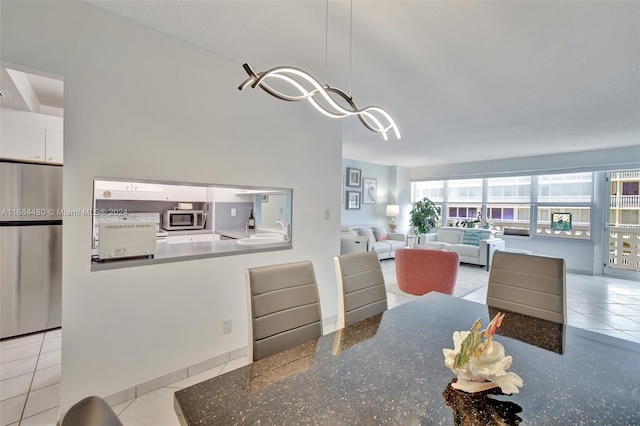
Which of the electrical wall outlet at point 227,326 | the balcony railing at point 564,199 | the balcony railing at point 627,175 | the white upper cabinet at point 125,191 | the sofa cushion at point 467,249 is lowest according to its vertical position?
the electrical wall outlet at point 227,326

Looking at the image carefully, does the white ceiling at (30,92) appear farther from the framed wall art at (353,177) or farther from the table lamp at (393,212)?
the table lamp at (393,212)

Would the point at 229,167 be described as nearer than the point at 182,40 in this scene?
No

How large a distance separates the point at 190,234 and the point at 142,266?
1.32 metres

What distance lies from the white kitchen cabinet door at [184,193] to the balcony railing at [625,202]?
24.3 ft

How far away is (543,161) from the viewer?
19.2 feet

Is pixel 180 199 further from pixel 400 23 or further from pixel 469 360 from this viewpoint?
pixel 469 360

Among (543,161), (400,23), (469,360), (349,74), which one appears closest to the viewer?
(469,360)

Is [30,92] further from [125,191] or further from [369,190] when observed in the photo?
[369,190]

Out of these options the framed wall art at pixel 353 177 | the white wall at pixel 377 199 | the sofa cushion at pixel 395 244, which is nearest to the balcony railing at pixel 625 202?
the sofa cushion at pixel 395 244

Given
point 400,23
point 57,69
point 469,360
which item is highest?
point 400,23

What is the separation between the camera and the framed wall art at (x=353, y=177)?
6895 mm

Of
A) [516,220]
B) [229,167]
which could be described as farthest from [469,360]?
[516,220]

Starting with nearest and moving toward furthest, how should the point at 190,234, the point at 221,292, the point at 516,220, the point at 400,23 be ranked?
the point at 400,23, the point at 221,292, the point at 190,234, the point at 516,220

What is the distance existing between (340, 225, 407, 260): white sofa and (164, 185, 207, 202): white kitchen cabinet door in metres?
2.78
